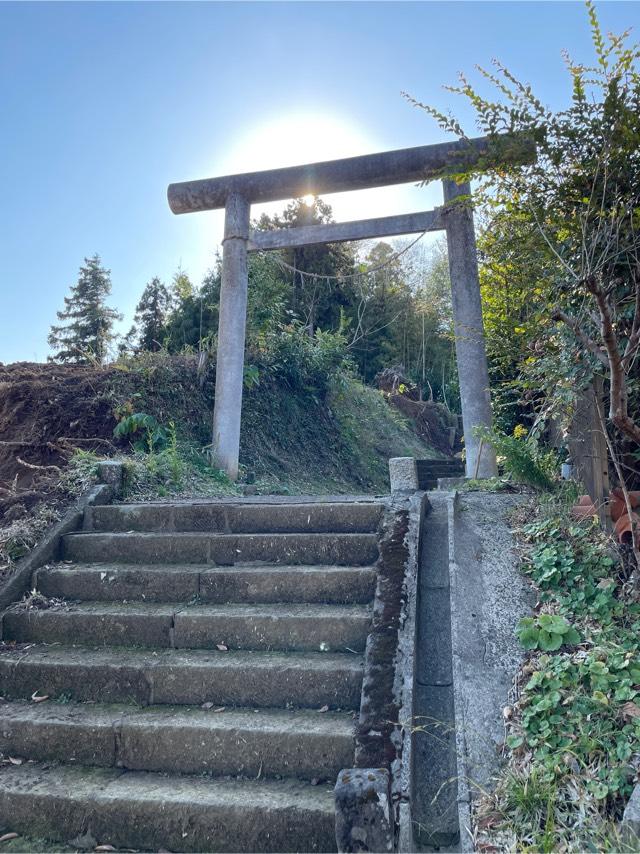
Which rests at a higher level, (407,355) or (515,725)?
(407,355)

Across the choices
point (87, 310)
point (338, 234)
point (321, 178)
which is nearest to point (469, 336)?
point (338, 234)

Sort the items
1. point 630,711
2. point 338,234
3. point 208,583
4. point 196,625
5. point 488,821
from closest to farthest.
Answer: point 488,821
point 630,711
point 196,625
point 208,583
point 338,234

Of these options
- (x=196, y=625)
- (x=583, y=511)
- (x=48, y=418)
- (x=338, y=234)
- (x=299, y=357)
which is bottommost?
(x=196, y=625)

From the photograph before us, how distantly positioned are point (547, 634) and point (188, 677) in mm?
1771

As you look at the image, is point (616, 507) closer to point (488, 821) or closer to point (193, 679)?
point (488, 821)

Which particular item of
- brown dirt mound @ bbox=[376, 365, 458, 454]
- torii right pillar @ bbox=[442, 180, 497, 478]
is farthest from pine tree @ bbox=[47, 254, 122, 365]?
torii right pillar @ bbox=[442, 180, 497, 478]

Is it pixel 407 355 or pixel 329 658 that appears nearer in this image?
pixel 329 658

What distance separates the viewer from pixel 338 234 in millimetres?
7684

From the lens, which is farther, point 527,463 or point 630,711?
point 527,463

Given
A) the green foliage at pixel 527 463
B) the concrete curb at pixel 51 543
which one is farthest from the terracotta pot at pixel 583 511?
the concrete curb at pixel 51 543

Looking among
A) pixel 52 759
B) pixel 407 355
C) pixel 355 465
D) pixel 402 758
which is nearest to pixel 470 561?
pixel 402 758

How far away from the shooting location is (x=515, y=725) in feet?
8.54

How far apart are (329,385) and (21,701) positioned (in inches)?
344

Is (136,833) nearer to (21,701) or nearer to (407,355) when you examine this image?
(21,701)
